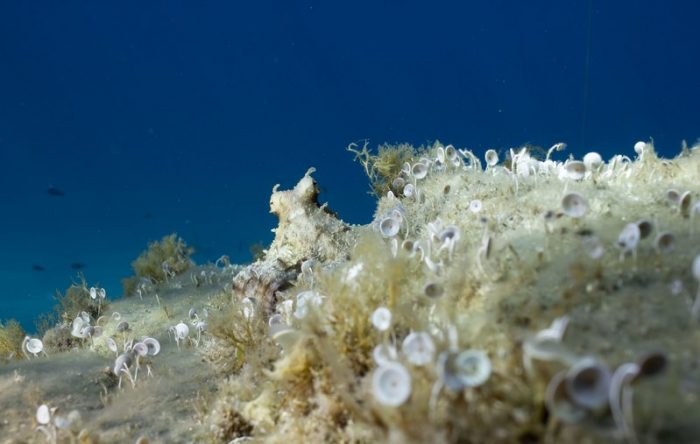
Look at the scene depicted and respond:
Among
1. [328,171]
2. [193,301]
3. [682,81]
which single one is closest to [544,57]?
[682,81]

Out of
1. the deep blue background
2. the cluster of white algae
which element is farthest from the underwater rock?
the deep blue background

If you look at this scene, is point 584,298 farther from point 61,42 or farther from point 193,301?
point 61,42

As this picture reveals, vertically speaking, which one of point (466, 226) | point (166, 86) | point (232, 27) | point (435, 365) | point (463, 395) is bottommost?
point (463, 395)

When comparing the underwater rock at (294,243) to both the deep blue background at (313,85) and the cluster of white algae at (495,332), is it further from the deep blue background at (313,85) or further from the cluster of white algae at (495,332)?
the deep blue background at (313,85)

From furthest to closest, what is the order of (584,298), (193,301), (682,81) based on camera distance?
1. (682,81)
2. (193,301)
3. (584,298)

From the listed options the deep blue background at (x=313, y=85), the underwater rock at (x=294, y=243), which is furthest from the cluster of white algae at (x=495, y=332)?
the deep blue background at (x=313, y=85)

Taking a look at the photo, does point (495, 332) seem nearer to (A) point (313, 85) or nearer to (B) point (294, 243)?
(B) point (294, 243)
